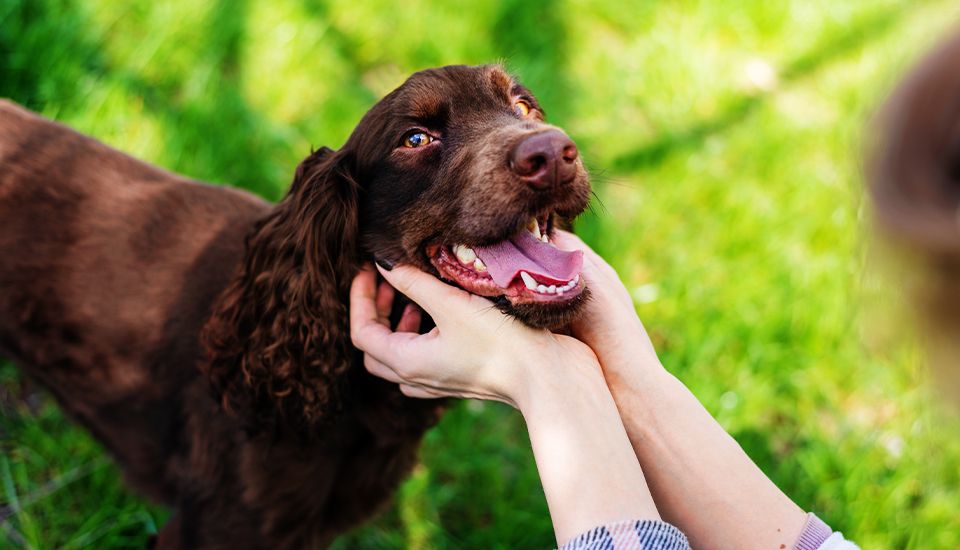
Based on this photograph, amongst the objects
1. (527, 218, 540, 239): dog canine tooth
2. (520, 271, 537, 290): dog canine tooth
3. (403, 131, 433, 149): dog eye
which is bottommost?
(520, 271, 537, 290): dog canine tooth

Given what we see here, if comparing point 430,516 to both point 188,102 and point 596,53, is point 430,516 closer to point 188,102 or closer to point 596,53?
point 188,102

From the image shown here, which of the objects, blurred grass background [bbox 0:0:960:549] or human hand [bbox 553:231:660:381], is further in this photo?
blurred grass background [bbox 0:0:960:549]

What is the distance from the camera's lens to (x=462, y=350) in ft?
6.50

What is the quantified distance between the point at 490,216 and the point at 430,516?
1.44m

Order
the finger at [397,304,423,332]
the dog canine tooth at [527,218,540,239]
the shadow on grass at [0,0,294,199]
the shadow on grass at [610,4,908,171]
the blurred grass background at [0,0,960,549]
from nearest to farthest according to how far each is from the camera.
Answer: the dog canine tooth at [527,218,540,239], the finger at [397,304,423,332], the blurred grass background at [0,0,960,549], the shadow on grass at [0,0,294,199], the shadow on grass at [610,4,908,171]

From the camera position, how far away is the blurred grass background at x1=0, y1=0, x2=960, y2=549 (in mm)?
2934

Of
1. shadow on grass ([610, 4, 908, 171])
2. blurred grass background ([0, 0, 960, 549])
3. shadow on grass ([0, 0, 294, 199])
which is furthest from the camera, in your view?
shadow on grass ([610, 4, 908, 171])

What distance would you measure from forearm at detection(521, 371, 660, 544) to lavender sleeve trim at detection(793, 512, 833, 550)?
0.45 m

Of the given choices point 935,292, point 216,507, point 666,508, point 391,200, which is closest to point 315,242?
point 391,200

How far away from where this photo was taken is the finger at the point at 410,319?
2.19 meters

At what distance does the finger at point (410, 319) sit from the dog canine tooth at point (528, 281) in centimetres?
38

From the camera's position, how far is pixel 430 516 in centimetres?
292

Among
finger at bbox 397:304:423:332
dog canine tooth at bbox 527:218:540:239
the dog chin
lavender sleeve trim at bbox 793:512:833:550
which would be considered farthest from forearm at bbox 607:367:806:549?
finger at bbox 397:304:423:332

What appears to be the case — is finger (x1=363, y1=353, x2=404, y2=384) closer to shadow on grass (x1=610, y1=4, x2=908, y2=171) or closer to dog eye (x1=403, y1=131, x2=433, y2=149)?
dog eye (x1=403, y1=131, x2=433, y2=149)
